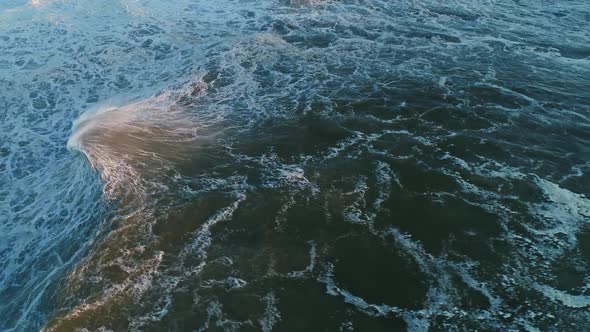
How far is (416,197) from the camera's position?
11227 mm

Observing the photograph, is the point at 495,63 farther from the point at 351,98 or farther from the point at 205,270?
the point at 205,270

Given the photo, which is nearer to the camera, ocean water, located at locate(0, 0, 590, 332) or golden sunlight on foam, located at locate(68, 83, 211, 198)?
ocean water, located at locate(0, 0, 590, 332)

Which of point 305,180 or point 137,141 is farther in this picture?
point 137,141

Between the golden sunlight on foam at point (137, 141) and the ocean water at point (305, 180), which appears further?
the golden sunlight on foam at point (137, 141)

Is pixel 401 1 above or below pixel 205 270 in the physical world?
above

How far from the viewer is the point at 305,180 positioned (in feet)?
39.1

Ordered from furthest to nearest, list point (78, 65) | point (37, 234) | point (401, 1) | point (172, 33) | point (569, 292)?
1. point (401, 1)
2. point (172, 33)
3. point (78, 65)
4. point (37, 234)
5. point (569, 292)

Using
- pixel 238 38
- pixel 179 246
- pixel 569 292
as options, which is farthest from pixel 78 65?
pixel 569 292

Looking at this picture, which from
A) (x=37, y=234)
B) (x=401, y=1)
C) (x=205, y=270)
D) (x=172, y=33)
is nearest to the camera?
(x=205, y=270)

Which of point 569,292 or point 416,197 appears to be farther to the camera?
point 416,197

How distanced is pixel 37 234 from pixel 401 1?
19.7 meters

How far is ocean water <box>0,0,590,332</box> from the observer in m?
8.98

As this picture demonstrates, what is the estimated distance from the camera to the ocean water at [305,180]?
29.5 feet

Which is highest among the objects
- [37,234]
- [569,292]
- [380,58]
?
[380,58]
